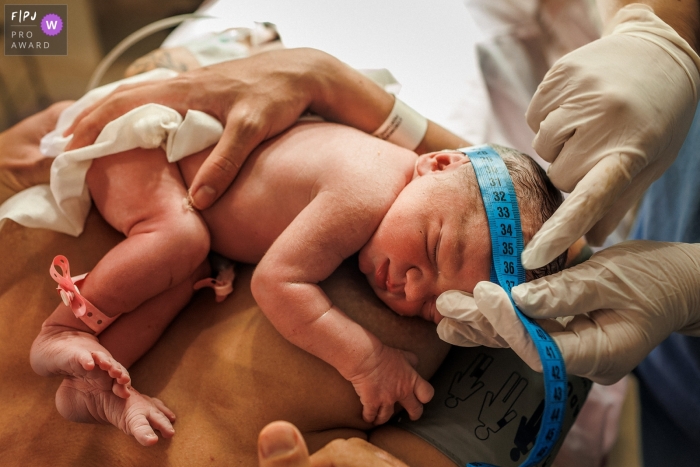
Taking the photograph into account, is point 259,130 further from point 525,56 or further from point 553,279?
point 525,56

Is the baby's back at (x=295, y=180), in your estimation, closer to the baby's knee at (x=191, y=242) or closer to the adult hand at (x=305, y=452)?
the baby's knee at (x=191, y=242)

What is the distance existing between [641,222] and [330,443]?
4.71 feet

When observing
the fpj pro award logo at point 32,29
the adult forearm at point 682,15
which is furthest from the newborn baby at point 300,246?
the adult forearm at point 682,15

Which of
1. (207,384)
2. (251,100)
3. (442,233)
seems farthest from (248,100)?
(207,384)

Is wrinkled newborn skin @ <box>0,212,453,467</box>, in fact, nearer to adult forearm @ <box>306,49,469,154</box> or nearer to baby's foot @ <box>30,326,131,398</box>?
baby's foot @ <box>30,326,131,398</box>

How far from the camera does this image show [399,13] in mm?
1732

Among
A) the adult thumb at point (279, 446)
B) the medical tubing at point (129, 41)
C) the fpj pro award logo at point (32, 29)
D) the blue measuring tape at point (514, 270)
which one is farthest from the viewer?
the medical tubing at point (129, 41)

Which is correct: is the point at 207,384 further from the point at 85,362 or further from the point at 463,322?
the point at 463,322

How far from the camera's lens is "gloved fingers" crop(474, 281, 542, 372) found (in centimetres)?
109

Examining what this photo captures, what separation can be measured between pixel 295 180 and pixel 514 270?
0.56 metres

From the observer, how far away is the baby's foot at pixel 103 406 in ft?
3.80

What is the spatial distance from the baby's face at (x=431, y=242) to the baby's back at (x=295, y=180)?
Result: 71 mm

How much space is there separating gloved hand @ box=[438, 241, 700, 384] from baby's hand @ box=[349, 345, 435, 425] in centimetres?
20

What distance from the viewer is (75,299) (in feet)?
3.99
